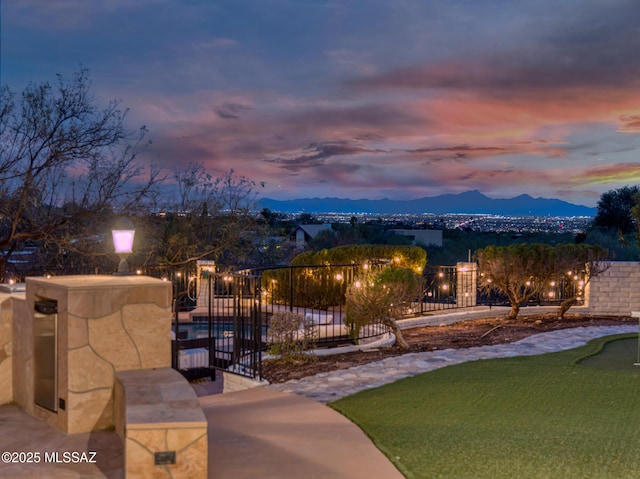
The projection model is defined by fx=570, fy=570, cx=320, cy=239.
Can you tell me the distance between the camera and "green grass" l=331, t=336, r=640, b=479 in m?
4.31

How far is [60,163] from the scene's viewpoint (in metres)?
13.6

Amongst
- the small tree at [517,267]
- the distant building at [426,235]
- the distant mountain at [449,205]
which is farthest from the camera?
the distant mountain at [449,205]

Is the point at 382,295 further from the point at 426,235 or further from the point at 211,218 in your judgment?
the point at 426,235

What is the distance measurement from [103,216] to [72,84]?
350 cm

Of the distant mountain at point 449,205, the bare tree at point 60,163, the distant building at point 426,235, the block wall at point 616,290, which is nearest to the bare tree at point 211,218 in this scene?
the bare tree at point 60,163

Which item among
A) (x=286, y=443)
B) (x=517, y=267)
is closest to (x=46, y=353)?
(x=286, y=443)

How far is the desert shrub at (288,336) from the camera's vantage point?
8344mm

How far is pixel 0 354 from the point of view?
18.4 feet

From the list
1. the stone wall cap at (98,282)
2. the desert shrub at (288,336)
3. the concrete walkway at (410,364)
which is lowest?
the concrete walkway at (410,364)

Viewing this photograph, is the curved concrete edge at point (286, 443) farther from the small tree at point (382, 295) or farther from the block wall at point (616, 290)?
the block wall at point (616, 290)

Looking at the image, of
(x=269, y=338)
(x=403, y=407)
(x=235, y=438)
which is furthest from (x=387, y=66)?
(x=235, y=438)

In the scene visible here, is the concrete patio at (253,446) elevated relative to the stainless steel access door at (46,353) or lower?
lower

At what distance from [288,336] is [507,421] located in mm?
3772

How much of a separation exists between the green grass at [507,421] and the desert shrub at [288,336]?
1931 mm
